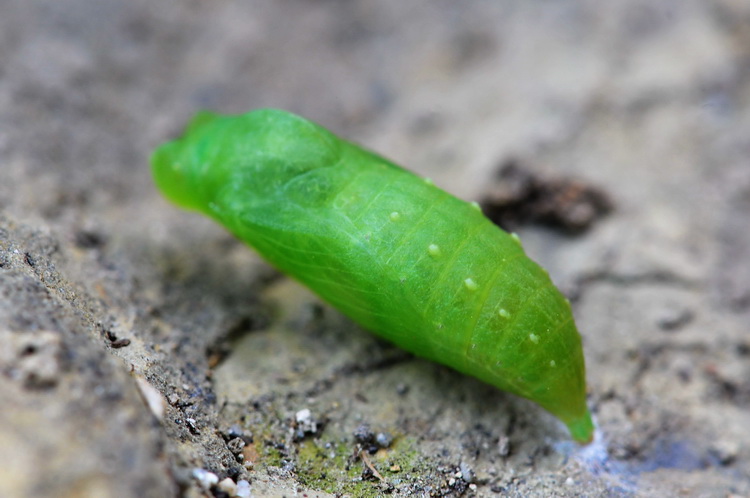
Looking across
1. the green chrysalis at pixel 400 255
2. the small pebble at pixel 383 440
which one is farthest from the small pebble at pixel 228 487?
the green chrysalis at pixel 400 255

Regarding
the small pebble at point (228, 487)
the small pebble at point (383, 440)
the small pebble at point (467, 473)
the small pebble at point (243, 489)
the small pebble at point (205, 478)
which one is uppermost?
the small pebble at point (205, 478)

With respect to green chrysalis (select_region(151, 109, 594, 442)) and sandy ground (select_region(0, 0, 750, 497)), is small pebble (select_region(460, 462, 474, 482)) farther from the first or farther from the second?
green chrysalis (select_region(151, 109, 594, 442))

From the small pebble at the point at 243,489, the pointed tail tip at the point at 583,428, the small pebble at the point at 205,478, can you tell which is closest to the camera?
the small pebble at the point at 205,478

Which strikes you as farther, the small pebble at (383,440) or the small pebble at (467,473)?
the small pebble at (383,440)

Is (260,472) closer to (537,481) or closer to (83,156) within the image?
(537,481)

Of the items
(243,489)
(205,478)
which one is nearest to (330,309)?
(243,489)

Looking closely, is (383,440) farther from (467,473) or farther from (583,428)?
(583,428)

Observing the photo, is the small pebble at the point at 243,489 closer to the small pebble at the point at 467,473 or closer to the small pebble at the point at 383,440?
the small pebble at the point at 383,440
